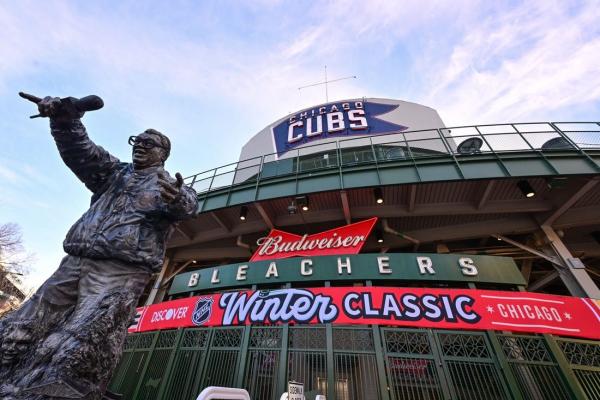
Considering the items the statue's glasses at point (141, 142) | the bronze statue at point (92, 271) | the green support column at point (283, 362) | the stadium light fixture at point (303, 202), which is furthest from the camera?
the stadium light fixture at point (303, 202)

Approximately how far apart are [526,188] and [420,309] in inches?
294

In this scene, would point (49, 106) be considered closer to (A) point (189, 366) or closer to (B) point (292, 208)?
(A) point (189, 366)

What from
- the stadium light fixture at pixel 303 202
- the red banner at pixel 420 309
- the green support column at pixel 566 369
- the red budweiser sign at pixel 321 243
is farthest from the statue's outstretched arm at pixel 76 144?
→ the green support column at pixel 566 369

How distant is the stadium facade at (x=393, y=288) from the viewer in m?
7.39

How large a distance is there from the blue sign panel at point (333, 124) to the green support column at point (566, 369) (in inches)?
568

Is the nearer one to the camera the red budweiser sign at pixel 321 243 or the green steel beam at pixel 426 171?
the green steel beam at pixel 426 171

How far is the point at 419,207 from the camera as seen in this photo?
498 inches

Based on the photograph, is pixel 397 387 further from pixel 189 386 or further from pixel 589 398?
pixel 189 386

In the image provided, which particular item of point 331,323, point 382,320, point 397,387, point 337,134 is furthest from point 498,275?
point 337,134

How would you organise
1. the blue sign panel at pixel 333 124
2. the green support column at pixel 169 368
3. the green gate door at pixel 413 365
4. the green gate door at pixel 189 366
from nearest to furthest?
the green gate door at pixel 413 365
the green gate door at pixel 189 366
the green support column at pixel 169 368
the blue sign panel at pixel 333 124

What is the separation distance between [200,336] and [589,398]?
11.2 m

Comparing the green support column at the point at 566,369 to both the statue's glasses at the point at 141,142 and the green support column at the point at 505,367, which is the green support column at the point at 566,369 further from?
the statue's glasses at the point at 141,142

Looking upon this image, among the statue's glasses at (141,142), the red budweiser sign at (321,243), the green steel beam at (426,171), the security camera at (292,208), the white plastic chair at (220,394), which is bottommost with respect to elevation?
the white plastic chair at (220,394)

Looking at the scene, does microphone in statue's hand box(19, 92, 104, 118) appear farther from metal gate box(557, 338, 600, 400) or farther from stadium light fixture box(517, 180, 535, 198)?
stadium light fixture box(517, 180, 535, 198)
